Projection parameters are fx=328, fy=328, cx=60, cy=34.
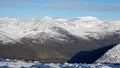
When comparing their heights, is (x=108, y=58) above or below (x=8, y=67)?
below

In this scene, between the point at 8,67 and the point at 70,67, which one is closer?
the point at 8,67

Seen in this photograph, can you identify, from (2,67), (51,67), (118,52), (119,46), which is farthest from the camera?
(119,46)

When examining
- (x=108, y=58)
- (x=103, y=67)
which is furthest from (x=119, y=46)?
(x=103, y=67)

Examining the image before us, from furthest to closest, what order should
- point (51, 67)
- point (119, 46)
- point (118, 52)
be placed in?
1. point (119, 46)
2. point (118, 52)
3. point (51, 67)

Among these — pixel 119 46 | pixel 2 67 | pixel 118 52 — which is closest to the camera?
pixel 2 67

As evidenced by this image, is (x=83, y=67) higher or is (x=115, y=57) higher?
(x=83, y=67)

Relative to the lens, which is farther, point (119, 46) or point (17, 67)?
point (119, 46)

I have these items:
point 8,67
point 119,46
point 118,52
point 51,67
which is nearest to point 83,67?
point 51,67

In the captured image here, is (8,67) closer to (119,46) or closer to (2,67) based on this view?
(2,67)

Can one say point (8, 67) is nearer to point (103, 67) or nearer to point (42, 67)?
point (42, 67)
